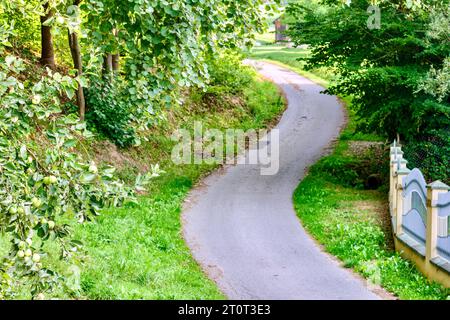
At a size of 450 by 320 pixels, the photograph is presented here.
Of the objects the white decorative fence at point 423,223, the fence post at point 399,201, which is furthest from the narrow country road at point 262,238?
the fence post at point 399,201

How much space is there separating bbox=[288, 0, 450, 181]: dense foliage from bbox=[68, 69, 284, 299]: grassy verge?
651 centimetres

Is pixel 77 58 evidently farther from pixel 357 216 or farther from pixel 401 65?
pixel 401 65

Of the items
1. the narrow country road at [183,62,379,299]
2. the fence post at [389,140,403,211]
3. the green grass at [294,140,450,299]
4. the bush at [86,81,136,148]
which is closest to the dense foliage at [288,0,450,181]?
the fence post at [389,140,403,211]

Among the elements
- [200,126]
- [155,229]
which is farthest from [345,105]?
[155,229]

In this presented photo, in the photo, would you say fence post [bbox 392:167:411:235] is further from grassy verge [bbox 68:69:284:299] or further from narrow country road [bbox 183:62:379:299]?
grassy verge [bbox 68:69:284:299]

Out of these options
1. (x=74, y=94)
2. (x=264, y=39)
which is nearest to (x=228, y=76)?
(x=74, y=94)

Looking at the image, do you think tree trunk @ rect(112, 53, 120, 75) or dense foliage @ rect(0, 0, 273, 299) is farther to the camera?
tree trunk @ rect(112, 53, 120, 75)

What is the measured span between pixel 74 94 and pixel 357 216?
8417 mm

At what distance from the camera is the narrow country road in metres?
11.7

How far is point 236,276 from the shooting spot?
40.8 feet

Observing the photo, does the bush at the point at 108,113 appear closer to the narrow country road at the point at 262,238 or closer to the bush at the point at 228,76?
the narrow country road at the point at 262,238

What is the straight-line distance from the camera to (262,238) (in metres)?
15.1

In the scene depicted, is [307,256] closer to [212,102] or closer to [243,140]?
[243,140]

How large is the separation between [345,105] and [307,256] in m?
24.1
